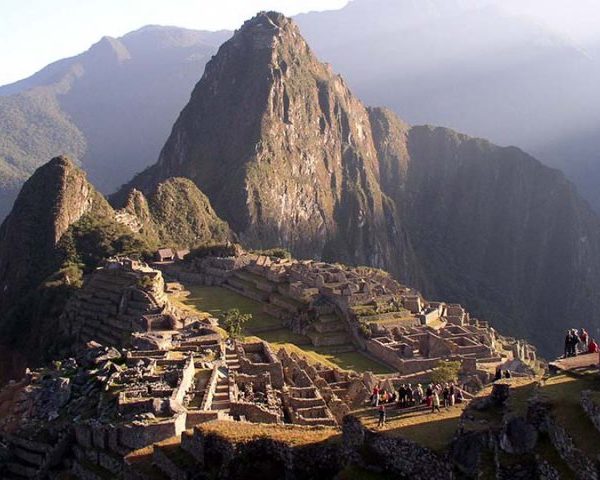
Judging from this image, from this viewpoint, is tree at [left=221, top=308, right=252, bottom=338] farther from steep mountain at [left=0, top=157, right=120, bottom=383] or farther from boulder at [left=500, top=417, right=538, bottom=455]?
boulder at [left=500, top=417, right=538, bottom=455]

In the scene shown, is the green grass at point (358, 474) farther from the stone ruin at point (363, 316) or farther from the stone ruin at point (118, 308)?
the stone ruin at point (118, 308)

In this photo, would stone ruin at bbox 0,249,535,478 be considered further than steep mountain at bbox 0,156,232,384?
No

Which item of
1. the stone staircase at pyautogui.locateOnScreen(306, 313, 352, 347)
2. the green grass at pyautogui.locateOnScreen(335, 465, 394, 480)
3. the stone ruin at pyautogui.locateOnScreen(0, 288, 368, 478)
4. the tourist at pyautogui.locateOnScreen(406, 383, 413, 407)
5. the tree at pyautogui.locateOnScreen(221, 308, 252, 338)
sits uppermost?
the green grass at pyautogui.locateOnScreen(335, 465, 394, 480)

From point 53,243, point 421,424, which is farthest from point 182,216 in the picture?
point 421,424

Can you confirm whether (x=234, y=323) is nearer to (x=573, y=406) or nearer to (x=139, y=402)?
(x=139, y=402)

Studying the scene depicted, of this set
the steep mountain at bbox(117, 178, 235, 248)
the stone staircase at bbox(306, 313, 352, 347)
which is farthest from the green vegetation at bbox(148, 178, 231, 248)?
the stone staircase at bbox(306, 313, 352, 347)

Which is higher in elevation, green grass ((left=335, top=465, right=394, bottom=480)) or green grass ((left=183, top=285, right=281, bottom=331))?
green grass ((left=335, top=465, right=394, bottom=480))

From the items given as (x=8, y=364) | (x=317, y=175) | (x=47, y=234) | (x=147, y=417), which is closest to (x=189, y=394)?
(x=147, y=417)
